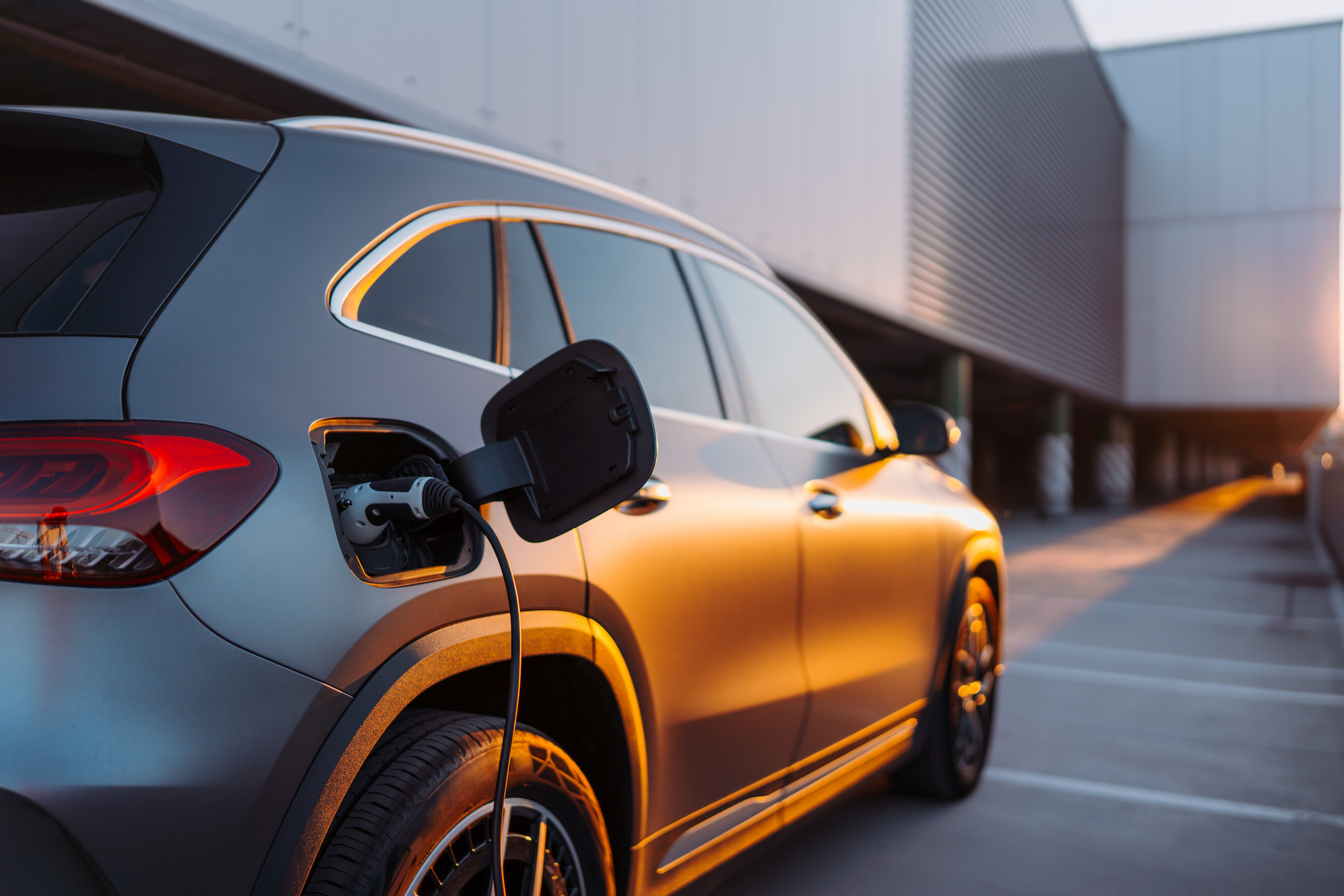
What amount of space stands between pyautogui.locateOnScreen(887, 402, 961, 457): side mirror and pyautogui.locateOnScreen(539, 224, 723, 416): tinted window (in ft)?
3.50

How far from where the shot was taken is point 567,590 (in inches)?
74.5

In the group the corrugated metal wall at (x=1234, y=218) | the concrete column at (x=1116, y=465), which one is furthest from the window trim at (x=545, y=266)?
the corrugated metal wall at (x=1234, y=218)

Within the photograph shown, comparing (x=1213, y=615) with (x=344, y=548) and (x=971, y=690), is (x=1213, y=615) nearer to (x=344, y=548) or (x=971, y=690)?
(x=971, y=690)

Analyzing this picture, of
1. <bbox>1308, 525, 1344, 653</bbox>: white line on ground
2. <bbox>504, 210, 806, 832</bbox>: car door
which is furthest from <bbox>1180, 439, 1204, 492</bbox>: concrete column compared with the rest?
<bbox>504, 210, 806, 832</bbox>: car door

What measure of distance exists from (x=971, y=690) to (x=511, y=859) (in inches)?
104

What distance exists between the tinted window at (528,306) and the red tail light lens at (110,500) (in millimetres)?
749

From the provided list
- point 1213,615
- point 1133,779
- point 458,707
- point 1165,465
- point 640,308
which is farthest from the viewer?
point 1165,465

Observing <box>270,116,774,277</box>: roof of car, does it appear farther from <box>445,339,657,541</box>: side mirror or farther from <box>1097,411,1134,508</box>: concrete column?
<box>1097,411,1134,508</box>: concrete column

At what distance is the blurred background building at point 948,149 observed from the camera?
540cm

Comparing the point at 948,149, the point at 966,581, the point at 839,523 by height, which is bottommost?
the point at 966,581

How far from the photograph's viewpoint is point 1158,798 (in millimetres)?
4254

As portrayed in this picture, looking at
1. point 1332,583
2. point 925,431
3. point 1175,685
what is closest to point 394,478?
point 925,431

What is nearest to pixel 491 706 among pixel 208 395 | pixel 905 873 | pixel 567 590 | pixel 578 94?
pixel 567 590

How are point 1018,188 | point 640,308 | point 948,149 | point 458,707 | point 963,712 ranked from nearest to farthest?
point 458,707 < point 640,308 < point 963,712 < point 948,149 < point 1018,188
